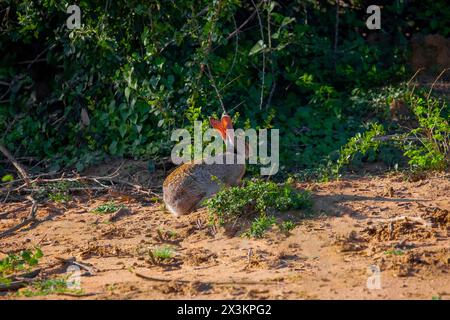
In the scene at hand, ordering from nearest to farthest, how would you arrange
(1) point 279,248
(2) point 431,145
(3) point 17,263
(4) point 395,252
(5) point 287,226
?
(4) point 395,252 → (1) point 279,248 → (3) point 17,263 → (5) point 287,226 → (2) point 431,145

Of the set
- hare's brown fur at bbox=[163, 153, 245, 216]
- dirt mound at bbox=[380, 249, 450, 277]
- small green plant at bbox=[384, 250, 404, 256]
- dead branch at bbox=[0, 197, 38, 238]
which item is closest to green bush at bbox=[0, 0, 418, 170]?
hare's brown fur at bbox=[163, 153, 245, 216]

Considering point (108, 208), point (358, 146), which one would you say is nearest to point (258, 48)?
point (358, 146)

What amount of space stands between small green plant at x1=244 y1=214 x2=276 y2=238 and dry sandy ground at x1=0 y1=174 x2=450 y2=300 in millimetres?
74

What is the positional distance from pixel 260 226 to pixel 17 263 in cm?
182

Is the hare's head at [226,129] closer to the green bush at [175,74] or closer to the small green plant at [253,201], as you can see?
the green bush at [175,74]

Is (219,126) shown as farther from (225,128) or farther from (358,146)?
(358,146)

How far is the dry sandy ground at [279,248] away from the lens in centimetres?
558

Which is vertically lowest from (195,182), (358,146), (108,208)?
(108,208)

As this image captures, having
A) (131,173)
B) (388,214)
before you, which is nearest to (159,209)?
(131,173)

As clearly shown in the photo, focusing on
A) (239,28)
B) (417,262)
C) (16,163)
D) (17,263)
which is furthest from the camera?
(239,28)

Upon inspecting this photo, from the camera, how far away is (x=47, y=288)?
5867 mm

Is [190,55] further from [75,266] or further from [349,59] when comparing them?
[75,266]

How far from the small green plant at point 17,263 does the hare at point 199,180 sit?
1.30 metres
